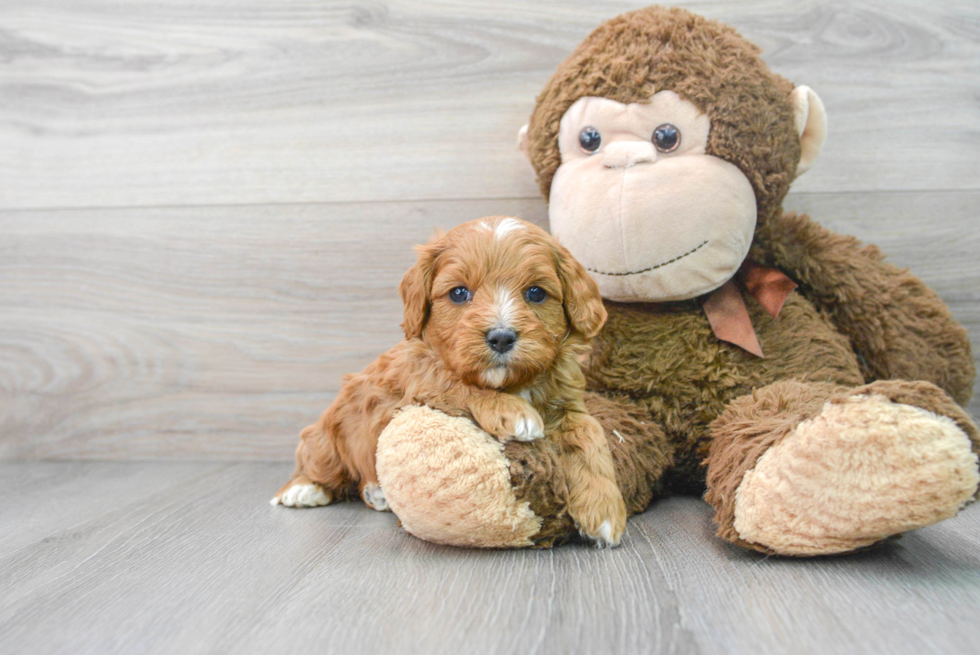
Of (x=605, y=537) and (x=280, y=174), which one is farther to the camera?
(x=280, y=174)

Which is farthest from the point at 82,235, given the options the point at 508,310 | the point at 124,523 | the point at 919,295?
the point at 919,295

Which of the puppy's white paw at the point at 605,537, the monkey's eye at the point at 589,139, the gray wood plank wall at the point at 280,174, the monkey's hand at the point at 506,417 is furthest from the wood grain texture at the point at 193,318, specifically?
the puppy's white paw at the point at 605,537

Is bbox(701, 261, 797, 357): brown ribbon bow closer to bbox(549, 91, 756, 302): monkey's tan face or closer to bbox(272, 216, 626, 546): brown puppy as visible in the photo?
bbox(549, 91, 756, 302): monkey's tan face

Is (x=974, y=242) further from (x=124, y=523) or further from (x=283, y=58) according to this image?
(x=124, y=523)

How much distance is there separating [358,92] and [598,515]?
4.04 ft

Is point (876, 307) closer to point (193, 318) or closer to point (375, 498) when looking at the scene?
point (375, 498)

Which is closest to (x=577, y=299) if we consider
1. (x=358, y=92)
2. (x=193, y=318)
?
(x=358, y=92)

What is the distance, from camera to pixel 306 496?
137 cm

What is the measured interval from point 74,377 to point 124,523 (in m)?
0.73

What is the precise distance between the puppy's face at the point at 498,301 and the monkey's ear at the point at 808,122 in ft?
1.96

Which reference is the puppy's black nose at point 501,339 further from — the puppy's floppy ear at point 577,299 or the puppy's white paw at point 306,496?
the puppy's white paw at point 306,496

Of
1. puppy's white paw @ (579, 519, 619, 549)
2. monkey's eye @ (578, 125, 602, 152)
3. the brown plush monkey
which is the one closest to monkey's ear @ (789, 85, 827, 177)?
the brown plush monkey

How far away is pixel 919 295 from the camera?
141cm

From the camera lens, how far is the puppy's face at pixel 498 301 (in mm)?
989
